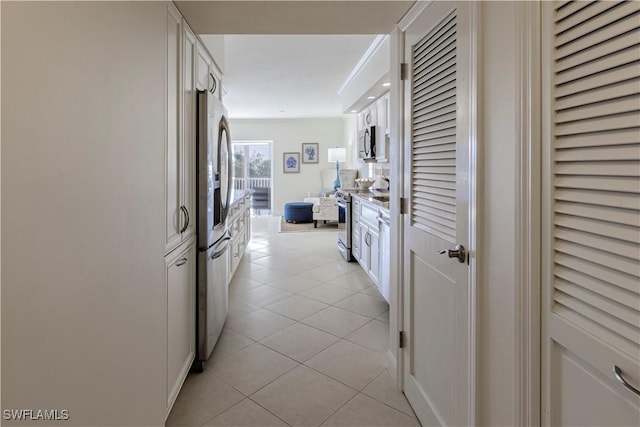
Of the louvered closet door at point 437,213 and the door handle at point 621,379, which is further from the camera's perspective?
the louvered closet door at point 437,213

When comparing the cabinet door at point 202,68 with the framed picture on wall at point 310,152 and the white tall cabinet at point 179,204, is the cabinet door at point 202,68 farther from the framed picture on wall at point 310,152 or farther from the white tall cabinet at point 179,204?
the framed picture on wall at point 310,152

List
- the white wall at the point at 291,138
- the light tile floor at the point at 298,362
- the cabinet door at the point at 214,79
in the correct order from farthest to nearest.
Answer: the white wall at the point at 291,138 < the cabinet door at the point at 214,79 < the light tile floor at the point at 298,362

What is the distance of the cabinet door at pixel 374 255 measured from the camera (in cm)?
349

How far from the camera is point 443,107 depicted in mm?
1543

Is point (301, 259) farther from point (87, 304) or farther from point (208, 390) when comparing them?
point (87, 304)

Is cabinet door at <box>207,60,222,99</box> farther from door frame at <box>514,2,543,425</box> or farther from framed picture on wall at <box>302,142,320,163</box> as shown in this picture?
framed picture on wall at <box>302,142,320,163</box>

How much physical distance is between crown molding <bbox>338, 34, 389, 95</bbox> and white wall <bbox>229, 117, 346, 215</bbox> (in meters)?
3.85

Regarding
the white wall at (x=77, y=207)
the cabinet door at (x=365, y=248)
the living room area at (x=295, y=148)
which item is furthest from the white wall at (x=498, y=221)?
the living room area at (x=295, y=148)

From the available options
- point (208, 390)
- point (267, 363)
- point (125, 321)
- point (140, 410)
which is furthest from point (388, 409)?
point (125, 321)

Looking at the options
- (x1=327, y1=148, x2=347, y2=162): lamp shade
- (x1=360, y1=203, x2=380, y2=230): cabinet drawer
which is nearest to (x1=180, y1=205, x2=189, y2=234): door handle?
(x1=360, y1=203, x2=380, y2=230): cabinet drawer

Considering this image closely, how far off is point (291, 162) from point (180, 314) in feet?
27.1

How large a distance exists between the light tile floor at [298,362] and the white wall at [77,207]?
2.29ft

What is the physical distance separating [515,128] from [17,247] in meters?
1.21

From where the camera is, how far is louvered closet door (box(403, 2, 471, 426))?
4.47ft
